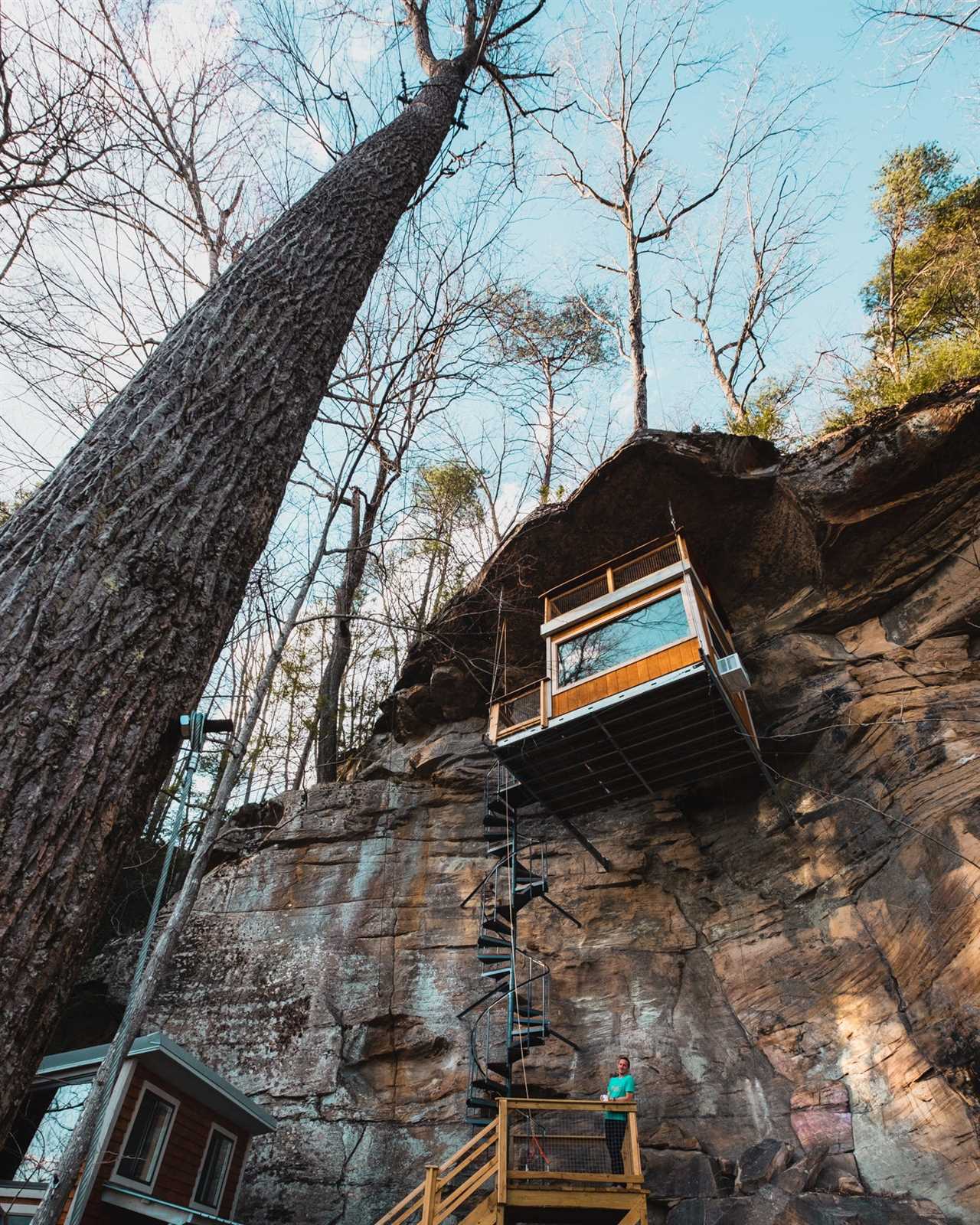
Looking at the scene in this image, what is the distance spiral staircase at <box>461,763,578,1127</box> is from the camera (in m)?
9.50

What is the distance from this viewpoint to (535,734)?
10.2 m

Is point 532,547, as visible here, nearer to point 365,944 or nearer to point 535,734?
point 535,734

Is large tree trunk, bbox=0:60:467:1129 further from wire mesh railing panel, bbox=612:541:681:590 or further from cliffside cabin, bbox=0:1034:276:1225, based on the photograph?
wire mesh railing panel, bbox=612:541:681:590

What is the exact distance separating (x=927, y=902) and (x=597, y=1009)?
4.33 meters

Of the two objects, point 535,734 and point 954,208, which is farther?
point 954,208

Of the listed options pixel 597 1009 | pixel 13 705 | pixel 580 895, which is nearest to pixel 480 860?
pixel 580 895

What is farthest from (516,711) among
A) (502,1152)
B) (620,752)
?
(502,1152)

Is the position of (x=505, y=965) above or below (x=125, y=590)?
above

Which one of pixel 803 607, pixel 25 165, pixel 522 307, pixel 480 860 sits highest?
pixel 522 307

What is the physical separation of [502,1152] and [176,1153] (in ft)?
12.4

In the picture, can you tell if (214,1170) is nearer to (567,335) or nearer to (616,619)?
(616,619)

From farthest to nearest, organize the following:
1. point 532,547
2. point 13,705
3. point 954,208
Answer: point 954,208 → point 532,547 → point 13,705

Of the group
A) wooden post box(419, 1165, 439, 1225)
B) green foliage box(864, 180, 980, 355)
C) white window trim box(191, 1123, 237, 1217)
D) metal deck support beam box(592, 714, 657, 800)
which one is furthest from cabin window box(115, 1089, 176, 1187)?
green foliage box(864, 180, 980, 355)

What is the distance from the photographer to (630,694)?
31.1 feet
